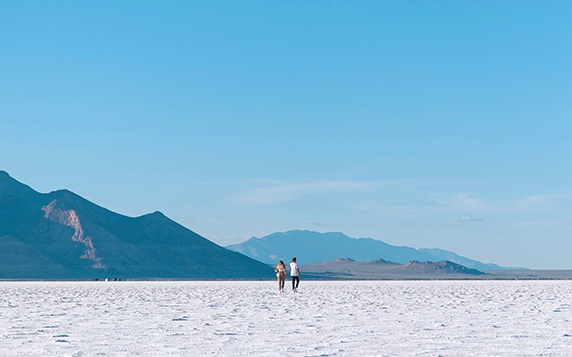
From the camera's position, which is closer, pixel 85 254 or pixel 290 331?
pixel 290 331

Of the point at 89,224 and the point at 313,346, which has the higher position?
the point at 89,224

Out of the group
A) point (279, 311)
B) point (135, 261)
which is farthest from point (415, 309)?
point (135, 261)

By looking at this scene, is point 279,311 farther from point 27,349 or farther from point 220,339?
point 27,349

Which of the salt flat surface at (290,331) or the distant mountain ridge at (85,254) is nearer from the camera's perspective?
the salt flat surface at (290,331)

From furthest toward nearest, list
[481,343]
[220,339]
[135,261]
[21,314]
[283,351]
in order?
[135,261] < [21,314] < [220,339] < [481,343] < [283,351]

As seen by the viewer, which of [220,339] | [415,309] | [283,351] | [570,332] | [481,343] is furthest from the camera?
[415,309]

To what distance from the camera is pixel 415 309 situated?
2133 centimetres

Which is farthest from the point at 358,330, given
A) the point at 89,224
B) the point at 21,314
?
the point at 89,224

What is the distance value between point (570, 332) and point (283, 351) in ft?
22.9

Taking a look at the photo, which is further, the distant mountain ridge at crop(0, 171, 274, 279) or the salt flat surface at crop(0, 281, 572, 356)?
the distant mountain ridge at crop(0, 171, 274, 279)

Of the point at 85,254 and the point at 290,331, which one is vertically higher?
the point at 85,254

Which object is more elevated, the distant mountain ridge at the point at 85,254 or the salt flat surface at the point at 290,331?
the distant mountain ridge at the point at 85,254

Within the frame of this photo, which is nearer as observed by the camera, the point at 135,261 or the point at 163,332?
the point at 163,332

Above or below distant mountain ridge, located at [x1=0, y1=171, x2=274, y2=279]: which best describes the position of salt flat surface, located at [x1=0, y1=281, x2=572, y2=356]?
below
